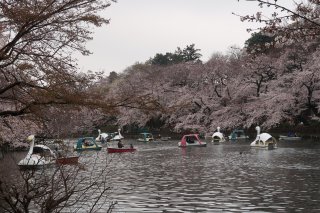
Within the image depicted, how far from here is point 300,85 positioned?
47656 mm

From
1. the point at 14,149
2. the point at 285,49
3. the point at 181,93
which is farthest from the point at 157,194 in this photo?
the point at 181,93

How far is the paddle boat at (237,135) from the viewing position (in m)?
54.2

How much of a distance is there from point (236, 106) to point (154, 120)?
65.6ft

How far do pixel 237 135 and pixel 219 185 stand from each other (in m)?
39.3

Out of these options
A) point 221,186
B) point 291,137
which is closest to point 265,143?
point 291,137

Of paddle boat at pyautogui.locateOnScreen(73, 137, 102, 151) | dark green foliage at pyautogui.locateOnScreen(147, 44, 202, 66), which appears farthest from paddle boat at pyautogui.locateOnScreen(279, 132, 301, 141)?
dark green foliage at pyautogui.locateOnScreen(147, 44, 202, 66)

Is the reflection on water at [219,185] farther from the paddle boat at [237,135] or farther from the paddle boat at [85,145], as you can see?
the paddle boat at [237,135]

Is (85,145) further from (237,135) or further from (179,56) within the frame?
(179,56)

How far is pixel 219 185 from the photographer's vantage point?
18.2m

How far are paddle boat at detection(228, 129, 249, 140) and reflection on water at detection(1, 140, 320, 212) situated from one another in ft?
82.8

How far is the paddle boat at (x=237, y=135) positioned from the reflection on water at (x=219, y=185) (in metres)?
25.2

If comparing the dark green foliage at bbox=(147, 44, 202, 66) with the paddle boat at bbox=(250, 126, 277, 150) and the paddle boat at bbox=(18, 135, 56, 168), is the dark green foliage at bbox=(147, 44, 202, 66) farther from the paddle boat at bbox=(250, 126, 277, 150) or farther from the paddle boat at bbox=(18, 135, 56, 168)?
the paddle boat at bbox=(18, 135, 56, 168)

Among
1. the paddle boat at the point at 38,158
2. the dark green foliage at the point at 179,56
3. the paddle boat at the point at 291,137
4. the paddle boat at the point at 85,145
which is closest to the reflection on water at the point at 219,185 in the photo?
the paddle boat at the point at 38,158

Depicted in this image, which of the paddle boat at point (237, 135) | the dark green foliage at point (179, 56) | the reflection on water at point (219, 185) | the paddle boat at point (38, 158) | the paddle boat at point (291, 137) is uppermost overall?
the dark green foliage at point (179, 56)
